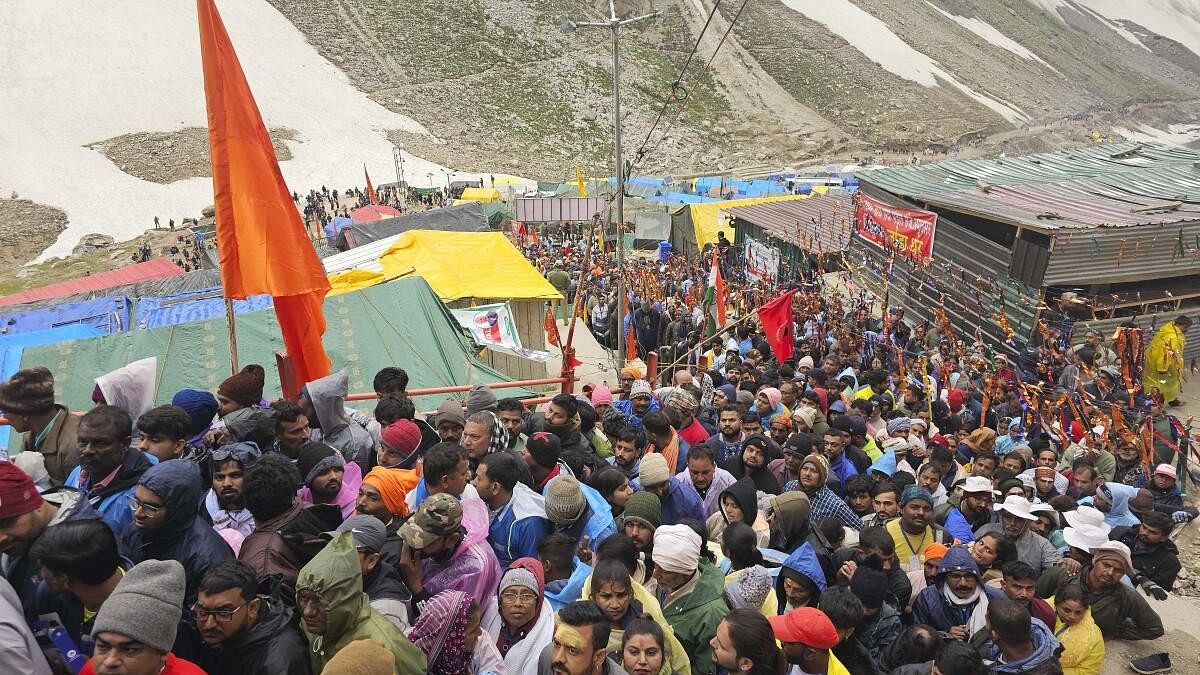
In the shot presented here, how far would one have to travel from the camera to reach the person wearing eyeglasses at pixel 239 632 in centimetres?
231

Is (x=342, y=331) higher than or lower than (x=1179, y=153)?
lower

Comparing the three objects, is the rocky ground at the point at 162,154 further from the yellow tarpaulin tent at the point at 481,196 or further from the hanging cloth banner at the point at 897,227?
the hanging cloth banner at the point at 897,227

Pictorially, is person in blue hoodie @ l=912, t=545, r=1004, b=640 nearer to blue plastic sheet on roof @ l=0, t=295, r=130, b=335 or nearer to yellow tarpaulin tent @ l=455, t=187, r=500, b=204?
blue plastic sheet on roof @ l=0, t=295, r=130, b=335

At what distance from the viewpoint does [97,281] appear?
16172mm

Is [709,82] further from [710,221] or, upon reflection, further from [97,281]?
[97,281]

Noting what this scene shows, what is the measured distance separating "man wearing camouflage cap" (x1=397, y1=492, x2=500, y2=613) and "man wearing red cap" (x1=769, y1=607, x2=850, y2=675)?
116 centimetres

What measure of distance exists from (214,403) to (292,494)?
1523 mm

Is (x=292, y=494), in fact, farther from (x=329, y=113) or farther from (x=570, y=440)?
(x=329, y=113)

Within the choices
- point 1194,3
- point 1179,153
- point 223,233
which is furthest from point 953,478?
point 1194,3

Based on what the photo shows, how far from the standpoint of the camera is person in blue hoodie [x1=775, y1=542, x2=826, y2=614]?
3350 millimetres

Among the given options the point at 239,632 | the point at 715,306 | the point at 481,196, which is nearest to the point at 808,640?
the point at 239,632

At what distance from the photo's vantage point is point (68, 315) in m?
10.7

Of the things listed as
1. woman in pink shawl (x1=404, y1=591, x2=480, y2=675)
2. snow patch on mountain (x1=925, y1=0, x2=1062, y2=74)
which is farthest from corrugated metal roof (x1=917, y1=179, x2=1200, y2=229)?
snow patch on mountain (x1=925, y1=0, x2=1062, y2=74)

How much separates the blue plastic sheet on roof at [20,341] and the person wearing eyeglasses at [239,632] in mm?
4993
